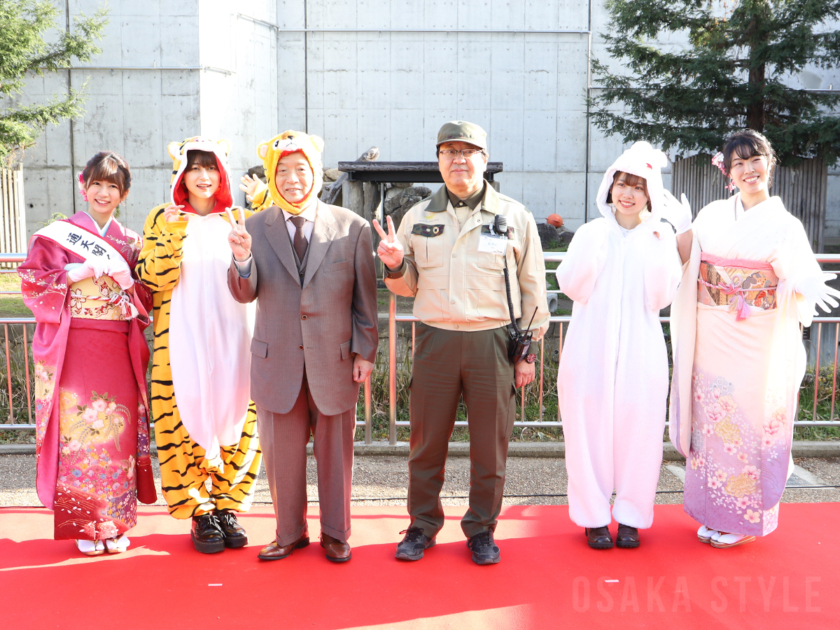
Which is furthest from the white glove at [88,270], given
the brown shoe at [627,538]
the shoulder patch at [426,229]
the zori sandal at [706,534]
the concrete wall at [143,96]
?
the concrete wall at [143,96]

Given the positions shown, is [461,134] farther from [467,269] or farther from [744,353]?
[744,353]

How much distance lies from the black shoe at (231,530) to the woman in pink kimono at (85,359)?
1.32ft

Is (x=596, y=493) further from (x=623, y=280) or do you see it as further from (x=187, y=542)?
(x=187, y=542)

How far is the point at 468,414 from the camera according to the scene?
309 cm

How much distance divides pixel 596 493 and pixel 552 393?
236cm

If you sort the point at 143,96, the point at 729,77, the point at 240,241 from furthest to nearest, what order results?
the point at 143,96 < the point at 729,77 < the point at 240,241

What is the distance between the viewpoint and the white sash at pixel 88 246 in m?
3.00

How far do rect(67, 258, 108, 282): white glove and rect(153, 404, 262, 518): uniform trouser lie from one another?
650 millimetres

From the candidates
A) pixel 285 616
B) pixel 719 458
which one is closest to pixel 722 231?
pixel 719 458

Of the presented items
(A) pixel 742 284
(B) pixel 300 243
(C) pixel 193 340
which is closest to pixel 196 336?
(C) pixel 193 340

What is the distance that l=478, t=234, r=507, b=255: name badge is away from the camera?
2967mm

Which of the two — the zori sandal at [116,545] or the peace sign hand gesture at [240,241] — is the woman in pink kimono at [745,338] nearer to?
the peace sign hand gesture at [240,241]

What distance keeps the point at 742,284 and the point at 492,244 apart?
1.12 metres

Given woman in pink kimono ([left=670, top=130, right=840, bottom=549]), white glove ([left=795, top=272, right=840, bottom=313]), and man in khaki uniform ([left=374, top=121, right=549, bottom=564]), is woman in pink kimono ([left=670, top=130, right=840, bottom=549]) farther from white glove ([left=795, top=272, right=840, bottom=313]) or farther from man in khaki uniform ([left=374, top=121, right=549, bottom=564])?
man in khaki uniform ([left=374, top=121, right=549, bottom=564])
